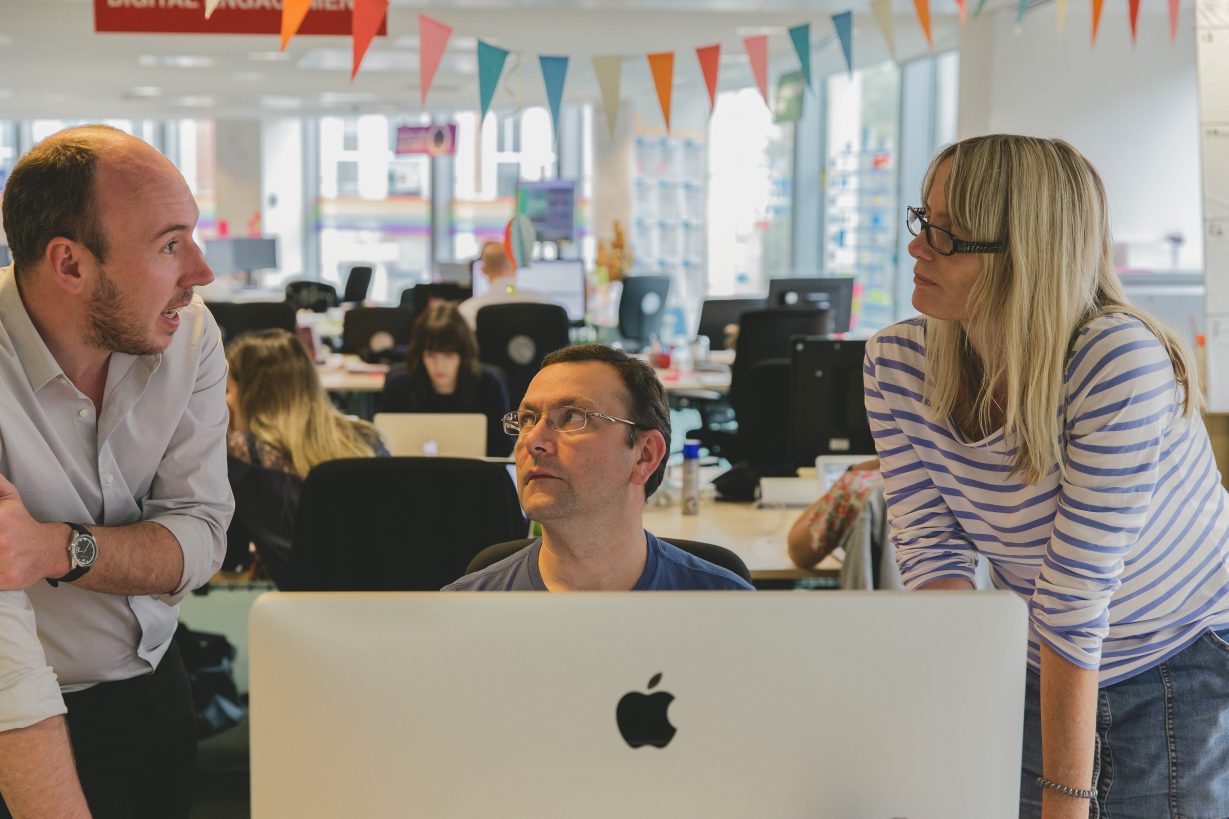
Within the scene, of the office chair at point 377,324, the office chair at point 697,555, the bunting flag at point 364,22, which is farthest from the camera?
the office chair at point 377,324

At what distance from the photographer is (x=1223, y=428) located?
3.61 metres

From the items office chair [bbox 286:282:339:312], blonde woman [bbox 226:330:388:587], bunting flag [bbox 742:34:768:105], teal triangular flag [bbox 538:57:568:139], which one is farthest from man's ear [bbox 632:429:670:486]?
office chair [bbox 286:282:339:312]

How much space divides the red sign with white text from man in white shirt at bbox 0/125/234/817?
4.27 metres

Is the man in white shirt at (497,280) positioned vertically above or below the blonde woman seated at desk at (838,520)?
above

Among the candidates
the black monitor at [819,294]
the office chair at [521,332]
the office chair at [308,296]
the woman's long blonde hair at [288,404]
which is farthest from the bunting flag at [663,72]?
the office chair at [308,296]

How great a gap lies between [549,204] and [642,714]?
1265cm

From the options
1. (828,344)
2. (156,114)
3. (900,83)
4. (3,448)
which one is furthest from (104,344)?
(156,114)

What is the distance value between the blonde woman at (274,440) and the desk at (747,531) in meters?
0.86

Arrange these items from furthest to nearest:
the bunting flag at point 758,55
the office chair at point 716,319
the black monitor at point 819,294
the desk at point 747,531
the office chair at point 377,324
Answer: the office chair at point 716,319 → the black monitor at point 819,294 → the office chair at point 377,324 → the bunting flag at point 758,55 → the desk at point 747,531

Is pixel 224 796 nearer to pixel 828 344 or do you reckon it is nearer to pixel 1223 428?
pixel 828 344

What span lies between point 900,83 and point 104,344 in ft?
29.7

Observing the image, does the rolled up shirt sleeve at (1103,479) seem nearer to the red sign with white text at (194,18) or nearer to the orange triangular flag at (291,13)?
the orange triangular flag at (291,13)

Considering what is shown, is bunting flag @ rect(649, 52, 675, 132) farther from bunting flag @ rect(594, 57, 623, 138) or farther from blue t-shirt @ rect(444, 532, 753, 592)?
blue t-shirt @ rect(444, 532, 753, 592)

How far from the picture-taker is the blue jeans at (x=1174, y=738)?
62.1 inches
